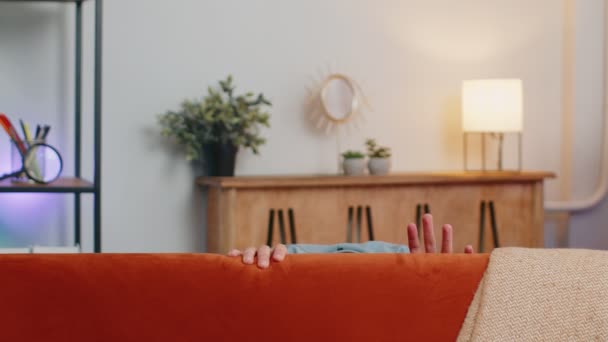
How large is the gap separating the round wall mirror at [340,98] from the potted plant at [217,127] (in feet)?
1.26

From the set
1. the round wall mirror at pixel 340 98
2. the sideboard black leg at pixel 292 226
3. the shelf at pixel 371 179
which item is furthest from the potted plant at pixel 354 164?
the sideboard black leg at pixel 292 226

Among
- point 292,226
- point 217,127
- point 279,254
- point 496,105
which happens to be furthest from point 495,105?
point 279,254

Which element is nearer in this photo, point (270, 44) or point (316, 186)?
point (316, 186)

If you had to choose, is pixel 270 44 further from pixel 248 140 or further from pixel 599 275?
pixel 599 275

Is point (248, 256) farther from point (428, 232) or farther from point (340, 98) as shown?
point (340, 98)

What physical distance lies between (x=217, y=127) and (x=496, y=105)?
1.20 meters

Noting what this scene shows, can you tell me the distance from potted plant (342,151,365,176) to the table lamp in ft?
1.76

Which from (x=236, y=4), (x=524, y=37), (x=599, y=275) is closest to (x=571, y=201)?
(x=524, y=37)

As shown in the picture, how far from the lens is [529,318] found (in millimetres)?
1817

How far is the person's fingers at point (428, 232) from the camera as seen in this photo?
2045 mm

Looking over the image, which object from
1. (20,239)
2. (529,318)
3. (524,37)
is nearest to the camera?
(529,318)

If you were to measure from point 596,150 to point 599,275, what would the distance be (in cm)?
326

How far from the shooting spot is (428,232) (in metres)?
2.10

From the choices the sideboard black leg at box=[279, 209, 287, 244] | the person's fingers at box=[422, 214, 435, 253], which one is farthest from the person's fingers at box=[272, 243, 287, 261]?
the sideboard black leg at box=[279, 209, 287, 244]
